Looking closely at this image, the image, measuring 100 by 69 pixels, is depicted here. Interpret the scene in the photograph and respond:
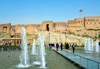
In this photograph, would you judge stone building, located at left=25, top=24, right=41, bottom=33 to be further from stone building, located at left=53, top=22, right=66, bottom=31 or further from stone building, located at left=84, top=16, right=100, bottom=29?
stone building, located at left=84, top=16, right=100, bottom=29

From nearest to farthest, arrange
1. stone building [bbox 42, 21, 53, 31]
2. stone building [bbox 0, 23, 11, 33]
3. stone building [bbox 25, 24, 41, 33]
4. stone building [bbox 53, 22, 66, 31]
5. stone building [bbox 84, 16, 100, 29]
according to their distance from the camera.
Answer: stone building [bbox 53, 22, 66, 31], stone building [bbox 42, 21, 53, 31], stone building [bbox 25, 24, 41, 33], stone building [bbox 84, 16, 100, 29], stone building [bbox 0, 23, 11, 33]

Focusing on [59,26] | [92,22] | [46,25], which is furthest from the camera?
[92,22]

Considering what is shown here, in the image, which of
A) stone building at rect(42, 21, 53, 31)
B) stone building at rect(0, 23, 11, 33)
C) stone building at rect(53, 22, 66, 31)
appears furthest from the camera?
stone building at rect(0, 23, 11, 33)

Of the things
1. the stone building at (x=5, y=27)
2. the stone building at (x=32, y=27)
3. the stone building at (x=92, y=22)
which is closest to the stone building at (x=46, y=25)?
the stone building at (x=32, y=27)

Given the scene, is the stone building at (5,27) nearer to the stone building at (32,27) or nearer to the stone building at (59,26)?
the stone building at (32,27)

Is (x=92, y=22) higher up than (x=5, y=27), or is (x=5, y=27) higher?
(x=92, y=22)

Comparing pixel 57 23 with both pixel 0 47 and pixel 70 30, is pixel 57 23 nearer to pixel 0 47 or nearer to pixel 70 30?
pixel 70 30

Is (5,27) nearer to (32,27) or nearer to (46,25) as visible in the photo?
(32,27)

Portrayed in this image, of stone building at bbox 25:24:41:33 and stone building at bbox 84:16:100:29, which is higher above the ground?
stone building at bbox 84:16:100:29

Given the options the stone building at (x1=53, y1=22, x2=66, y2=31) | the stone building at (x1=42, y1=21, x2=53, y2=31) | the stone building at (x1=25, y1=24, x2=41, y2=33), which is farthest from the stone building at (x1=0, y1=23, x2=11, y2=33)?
the stone building at (x1=53, y1=22, x2=66, y2=31)

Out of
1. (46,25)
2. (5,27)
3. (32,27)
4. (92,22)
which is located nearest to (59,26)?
(46,25)

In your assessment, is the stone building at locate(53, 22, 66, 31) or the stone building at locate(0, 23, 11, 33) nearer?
the stone building at locate(53, 22, 66, 31)

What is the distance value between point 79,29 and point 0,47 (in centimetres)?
4373

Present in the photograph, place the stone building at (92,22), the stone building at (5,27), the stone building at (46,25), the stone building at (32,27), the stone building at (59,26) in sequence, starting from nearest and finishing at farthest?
1. the stone building at (59,26)
2. the stone building at (46,25)
3. the stone building at (32,27)
4. the stone building at (92,22)
5. the stone building at (5,27)
